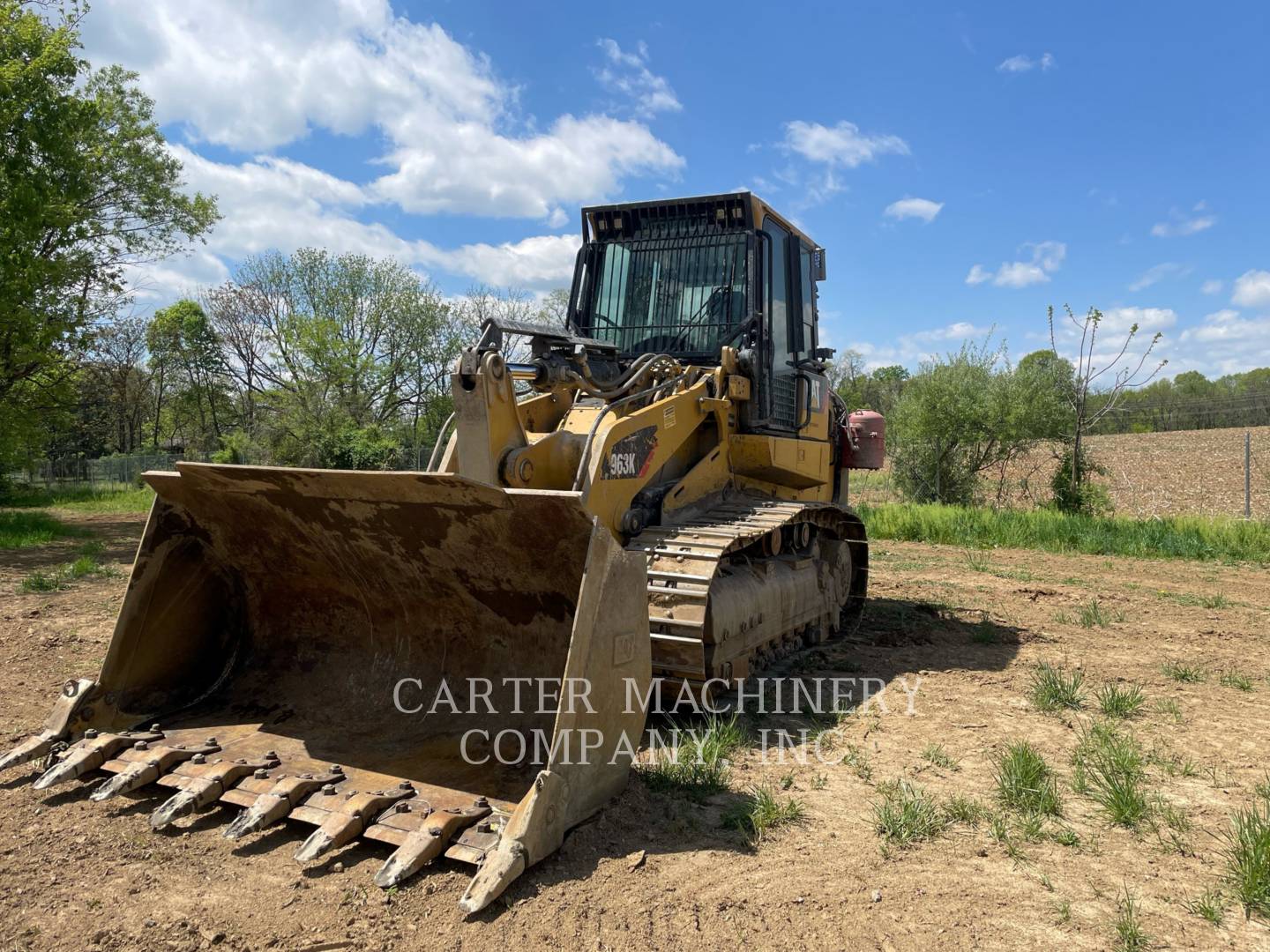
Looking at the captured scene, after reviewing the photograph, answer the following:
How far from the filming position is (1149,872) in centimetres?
331

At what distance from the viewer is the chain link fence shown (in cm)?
1776

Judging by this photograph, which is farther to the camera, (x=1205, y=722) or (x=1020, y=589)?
(x=1020, y=589)

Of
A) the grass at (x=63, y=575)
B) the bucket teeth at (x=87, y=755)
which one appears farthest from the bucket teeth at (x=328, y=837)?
the grass at (x=63, y=575)

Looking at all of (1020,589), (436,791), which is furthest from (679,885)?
(1020,589)

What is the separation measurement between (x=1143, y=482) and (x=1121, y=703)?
64.9 feet

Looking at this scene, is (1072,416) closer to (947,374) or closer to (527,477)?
(947,374)

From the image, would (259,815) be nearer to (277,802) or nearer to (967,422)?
(277,802)

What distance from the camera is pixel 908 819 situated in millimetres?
3654

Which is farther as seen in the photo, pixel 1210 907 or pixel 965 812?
pixel 965 812

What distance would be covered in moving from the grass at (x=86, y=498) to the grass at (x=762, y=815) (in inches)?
910

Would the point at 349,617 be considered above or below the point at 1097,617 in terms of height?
above

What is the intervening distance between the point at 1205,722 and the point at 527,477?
13.6ft

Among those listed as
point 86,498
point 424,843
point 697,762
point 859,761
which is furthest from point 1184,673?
point 86,498

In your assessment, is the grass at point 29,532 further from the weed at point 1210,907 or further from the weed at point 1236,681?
the weed at point 1210,907
